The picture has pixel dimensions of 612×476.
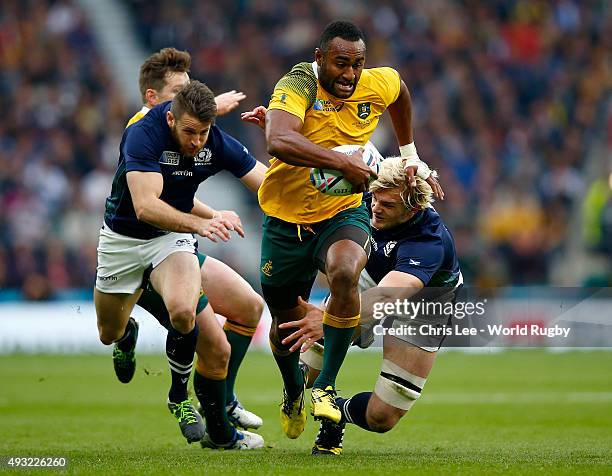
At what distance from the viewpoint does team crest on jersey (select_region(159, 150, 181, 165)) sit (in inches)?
300

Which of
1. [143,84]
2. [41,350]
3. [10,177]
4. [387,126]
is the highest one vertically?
[143,84]

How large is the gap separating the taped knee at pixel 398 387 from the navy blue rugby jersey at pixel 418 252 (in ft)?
2.09

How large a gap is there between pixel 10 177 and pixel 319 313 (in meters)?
13.4

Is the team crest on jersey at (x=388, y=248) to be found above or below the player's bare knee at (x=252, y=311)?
above

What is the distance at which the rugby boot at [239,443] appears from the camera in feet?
25.9

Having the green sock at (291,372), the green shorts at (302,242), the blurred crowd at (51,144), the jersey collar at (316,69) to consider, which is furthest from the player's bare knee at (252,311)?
the blurred crowd at (51,144)

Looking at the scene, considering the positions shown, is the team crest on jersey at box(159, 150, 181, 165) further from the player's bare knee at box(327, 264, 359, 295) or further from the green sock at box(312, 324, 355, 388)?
the green sock at box(312, 324, 355, 388)

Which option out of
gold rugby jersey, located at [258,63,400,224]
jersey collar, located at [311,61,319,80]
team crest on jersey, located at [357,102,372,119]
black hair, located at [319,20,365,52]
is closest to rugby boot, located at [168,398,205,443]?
gold rugby jersey, located at [258,63,400,224]

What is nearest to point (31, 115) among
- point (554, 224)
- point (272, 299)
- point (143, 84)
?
point (554, 224)

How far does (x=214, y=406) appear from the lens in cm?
777

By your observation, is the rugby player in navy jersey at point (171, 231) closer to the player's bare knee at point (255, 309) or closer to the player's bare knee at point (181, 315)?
the player's bare knee at point (181, 315)

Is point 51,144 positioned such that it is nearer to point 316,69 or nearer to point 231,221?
point 316,69

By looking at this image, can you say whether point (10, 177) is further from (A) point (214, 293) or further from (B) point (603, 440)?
(B) point (603, 440)

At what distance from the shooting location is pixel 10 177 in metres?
19.4
